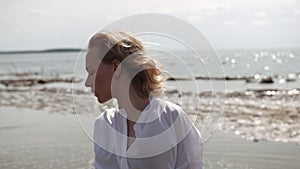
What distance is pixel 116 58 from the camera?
2986 millimetres

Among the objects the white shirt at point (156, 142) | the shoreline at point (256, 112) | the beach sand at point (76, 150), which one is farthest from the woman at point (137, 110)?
the beach sand at point (76, 150)

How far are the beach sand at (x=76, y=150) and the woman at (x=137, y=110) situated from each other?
554cm

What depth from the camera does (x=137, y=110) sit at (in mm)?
3117

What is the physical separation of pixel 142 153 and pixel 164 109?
30cm

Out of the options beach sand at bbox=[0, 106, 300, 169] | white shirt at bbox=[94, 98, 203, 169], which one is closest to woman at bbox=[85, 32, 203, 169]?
white shirt at bbox=[94, 98, 203, 169]

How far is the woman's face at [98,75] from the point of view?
304cm

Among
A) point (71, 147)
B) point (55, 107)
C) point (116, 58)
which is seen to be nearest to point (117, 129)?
point (116, 58)

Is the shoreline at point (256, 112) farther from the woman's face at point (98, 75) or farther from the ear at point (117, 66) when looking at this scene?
the ear at point (117, 66)

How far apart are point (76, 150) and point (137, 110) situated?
22.4 feet

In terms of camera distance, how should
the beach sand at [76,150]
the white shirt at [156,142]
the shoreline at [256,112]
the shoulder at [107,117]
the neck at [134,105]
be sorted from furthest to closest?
the shoreline at [256,112] → the beach sand at [76,150] → the shoulder at [107,117] → the neck at [134,105] → the white shirt at [156,142]

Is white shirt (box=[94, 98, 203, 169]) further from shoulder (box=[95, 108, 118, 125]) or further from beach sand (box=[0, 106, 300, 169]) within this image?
beach sand (box=[0, 106, 300, 169])

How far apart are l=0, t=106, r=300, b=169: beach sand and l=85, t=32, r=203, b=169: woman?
5.54m

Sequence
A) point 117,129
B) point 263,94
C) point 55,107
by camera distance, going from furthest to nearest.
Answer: point 263,94 → point 55,107 → point 117,129

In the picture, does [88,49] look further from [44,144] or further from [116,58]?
[44,144]
